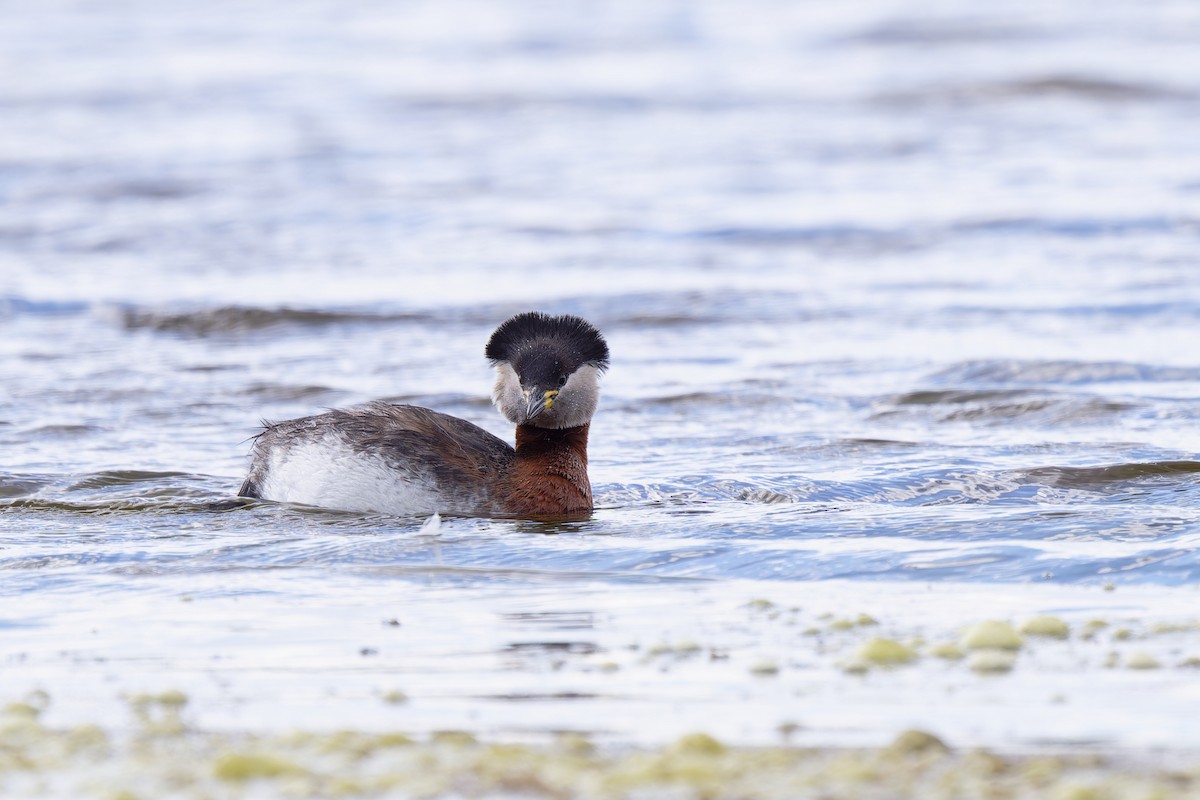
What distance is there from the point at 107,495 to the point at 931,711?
6391mm

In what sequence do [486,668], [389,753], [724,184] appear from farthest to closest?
[724,184]
[486,668]
[389,753]

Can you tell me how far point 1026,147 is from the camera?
95.3ft

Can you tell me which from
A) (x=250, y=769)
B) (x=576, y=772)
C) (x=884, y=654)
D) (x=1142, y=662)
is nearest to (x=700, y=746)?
(x=576, y=772)

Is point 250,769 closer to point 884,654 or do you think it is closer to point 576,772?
point 576,772

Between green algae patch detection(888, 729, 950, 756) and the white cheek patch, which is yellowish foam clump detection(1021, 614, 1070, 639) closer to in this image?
green algae patch detection(888, 729, 950, 756)

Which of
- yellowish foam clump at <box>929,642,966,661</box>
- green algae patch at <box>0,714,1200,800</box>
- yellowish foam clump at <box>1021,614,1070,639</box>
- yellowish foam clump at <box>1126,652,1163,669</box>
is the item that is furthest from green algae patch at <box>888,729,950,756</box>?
yellowish foam clump at <box>1021,614,1070,639</box>

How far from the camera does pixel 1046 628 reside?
7066 millimetres

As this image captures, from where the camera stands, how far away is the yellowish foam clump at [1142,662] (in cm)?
650

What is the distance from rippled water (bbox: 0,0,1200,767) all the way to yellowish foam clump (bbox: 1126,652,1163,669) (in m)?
0.15

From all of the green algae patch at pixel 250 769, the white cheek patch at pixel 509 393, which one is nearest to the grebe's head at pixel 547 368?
the white cheek patch at pixel 509 393

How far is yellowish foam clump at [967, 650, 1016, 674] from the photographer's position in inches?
257

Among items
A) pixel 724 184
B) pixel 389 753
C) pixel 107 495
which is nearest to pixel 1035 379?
pixel 107 495

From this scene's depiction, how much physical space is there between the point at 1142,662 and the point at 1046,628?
0.59 m

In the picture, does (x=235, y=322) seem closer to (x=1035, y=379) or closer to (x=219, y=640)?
(x=1035, y=379)
